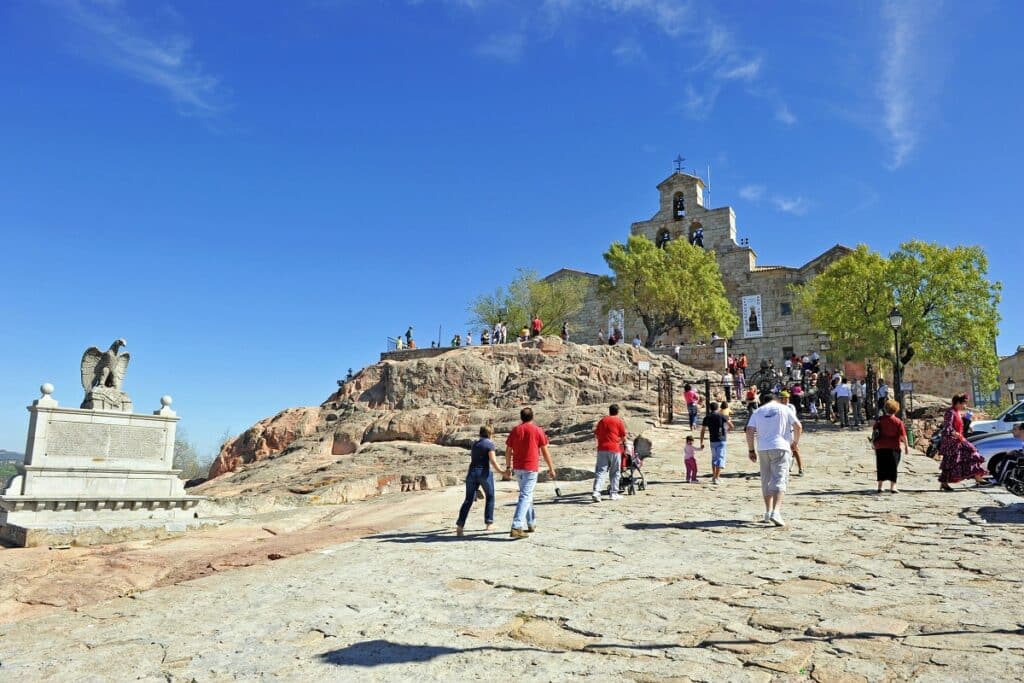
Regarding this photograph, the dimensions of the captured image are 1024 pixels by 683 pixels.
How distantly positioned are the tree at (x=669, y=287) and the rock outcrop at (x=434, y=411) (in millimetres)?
11454

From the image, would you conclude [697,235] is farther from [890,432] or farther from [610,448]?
[610,448]

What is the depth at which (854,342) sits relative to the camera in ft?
91.1

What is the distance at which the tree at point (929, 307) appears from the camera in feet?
81.5


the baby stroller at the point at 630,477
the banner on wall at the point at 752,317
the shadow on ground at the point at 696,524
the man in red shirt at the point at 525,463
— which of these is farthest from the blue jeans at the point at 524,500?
the banner on wall at the point at 752,317

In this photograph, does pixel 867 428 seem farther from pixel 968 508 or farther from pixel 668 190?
pixel 668 190

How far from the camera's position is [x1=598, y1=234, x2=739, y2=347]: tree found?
4484 centimetres

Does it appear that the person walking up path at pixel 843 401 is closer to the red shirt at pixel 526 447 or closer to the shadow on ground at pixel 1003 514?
the shadow on ground at pixel 1003 514

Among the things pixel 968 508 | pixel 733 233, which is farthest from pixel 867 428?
pixel 733 233

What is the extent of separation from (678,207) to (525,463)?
4951cm

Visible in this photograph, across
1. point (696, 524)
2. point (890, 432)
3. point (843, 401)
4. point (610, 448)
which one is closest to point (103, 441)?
point (610, 448)

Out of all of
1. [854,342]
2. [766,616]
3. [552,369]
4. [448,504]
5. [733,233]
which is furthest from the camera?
[733,233]

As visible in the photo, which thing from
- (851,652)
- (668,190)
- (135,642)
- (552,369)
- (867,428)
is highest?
(668,190)

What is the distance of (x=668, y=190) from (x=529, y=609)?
53.1 metres

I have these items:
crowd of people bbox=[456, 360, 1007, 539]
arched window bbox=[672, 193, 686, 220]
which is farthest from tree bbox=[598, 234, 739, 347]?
crowd of people bbox=[456, 360, 1007, 539]
